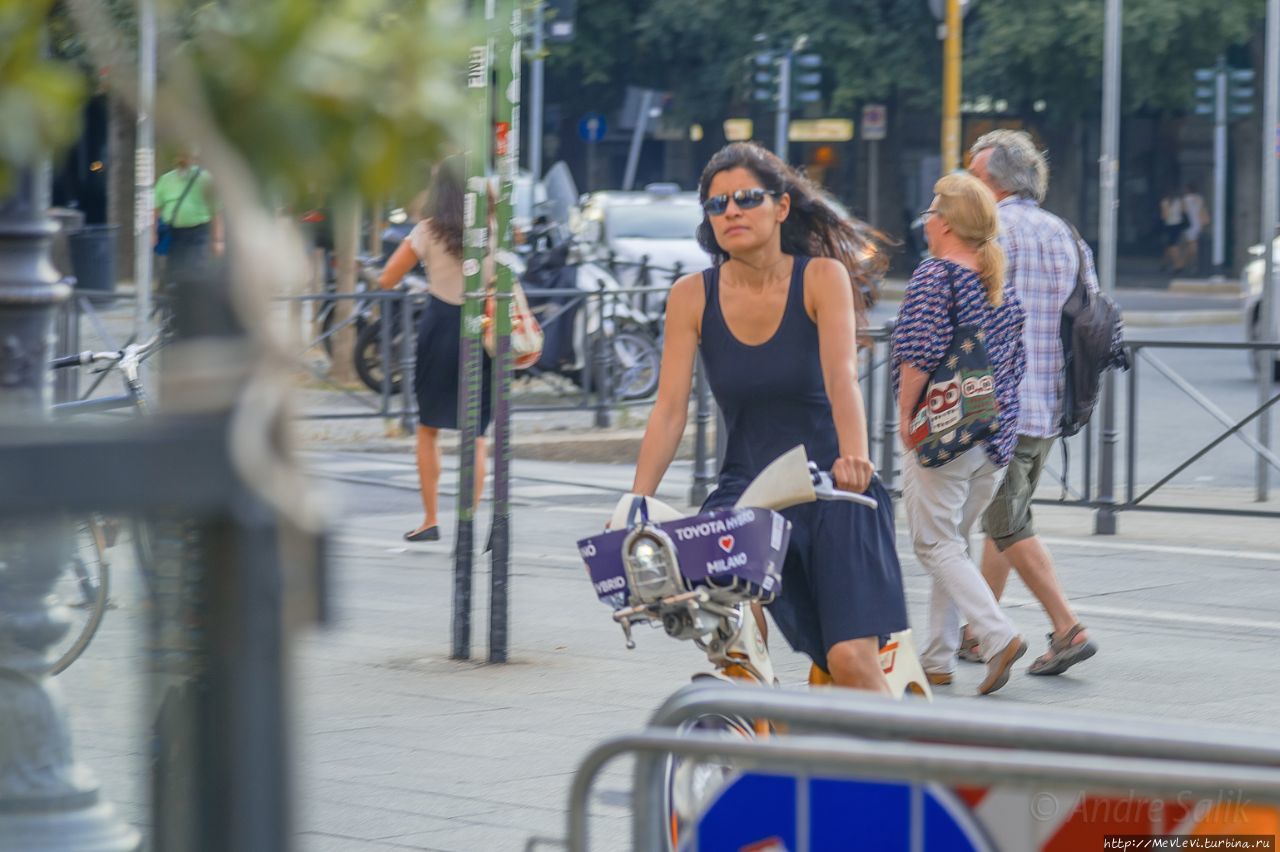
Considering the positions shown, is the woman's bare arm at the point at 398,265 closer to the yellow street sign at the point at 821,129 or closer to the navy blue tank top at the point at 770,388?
the navy blue tank top at the point at 770,388

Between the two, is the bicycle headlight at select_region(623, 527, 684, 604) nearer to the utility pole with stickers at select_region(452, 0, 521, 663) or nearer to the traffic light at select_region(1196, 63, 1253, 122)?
the utility pole with stickers at select_region(452, 0, 521, 663)

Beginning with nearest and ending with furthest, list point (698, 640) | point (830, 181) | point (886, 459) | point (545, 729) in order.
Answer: point (698, 640), point (545, 729), point (886, 459), point (830, 181)

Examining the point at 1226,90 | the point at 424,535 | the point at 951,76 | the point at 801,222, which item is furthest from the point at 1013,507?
the point at 1226,90

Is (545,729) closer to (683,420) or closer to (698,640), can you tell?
(683,420)

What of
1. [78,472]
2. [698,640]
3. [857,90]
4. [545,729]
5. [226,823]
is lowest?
[545,729]

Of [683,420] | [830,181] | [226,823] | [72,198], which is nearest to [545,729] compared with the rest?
[683,420]

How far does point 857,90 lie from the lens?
39406 millimetres

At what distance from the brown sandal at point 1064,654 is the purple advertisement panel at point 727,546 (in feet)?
9.16

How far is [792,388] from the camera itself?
15.9 ft

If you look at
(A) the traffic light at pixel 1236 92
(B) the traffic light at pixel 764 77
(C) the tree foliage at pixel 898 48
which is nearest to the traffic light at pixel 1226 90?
(A) the traffic light at pixel 1236 92

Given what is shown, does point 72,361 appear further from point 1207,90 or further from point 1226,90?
point 1207,90

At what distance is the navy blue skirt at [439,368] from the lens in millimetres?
9414

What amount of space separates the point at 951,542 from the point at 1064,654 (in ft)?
2.23

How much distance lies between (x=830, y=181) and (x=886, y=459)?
36.2 metres
